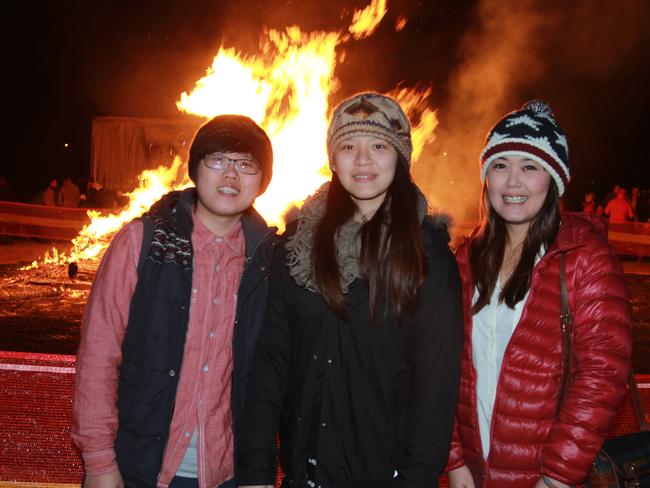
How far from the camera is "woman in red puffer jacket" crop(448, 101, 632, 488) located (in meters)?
2.42

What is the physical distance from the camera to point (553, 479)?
2436 mm

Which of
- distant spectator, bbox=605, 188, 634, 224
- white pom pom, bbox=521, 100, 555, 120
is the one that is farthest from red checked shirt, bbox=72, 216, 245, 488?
distant spectator, bbox=605, 188, 634, 224

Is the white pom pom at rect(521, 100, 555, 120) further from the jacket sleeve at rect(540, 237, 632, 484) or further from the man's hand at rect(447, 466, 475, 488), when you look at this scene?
the man's hand at rect(447, 466, 475, 488)

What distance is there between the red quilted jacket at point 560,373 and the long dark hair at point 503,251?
0.26ft

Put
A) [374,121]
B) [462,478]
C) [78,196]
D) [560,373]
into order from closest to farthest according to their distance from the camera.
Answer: [560,373]
[374,121]
[462,478]
[78,196]

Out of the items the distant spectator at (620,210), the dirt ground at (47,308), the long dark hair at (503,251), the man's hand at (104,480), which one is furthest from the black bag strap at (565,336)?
the distant spectator at (620,210)

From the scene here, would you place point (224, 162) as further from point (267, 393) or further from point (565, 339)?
point (565, 339)

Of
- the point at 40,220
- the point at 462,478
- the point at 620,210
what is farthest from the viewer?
the point at 620,210

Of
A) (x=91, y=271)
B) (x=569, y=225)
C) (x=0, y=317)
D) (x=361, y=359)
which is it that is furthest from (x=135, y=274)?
(x=91, y=271)

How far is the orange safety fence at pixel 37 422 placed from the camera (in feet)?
12.6

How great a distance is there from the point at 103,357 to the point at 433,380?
57.4 inches

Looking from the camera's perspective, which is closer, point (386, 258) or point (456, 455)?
point (386, 258)

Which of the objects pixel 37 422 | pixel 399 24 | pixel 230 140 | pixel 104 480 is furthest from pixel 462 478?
pixel 399 24

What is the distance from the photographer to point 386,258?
2.48m
